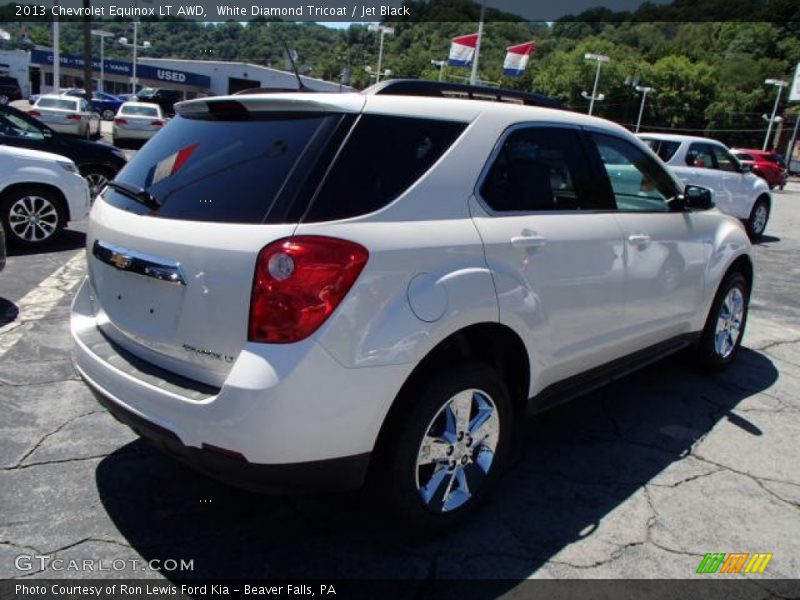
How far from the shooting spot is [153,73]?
70062mm

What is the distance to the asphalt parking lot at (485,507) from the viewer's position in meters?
2.59

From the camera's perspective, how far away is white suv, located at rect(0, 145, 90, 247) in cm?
699

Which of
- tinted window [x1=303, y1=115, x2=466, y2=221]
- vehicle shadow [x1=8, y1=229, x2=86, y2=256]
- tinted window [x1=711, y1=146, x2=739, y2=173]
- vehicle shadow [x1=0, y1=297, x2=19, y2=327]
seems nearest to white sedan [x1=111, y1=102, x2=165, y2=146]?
vehicle shadow [x1=8, y1=229, x2=86, y2=256]

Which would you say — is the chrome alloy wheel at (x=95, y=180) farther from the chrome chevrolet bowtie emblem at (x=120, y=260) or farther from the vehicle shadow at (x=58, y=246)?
the chrome chevrolet bowtie emblem at (x=120, y=260)

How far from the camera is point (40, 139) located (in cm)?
858

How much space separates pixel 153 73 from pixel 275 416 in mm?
76821

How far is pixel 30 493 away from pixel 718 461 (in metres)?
3.46

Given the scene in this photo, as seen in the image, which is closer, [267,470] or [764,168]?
[267,470]

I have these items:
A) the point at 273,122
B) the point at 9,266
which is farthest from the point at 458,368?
the point at 9,266

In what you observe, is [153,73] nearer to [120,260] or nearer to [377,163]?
[120,260]

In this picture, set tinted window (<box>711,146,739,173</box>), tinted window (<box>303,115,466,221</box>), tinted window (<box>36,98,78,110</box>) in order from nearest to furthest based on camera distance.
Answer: tinted window (<box>303,115,466,221</box>) → tinted window (<box>711,146,739,173</box>) → tinted window (<box>36,98,78,110</box>)

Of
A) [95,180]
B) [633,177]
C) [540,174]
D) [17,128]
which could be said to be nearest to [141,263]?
[540,174]

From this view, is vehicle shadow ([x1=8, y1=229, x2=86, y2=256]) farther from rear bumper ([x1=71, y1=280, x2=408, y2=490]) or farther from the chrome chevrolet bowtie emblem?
rear bumper ([x1=71, y1=280, x2=408, y2=490])

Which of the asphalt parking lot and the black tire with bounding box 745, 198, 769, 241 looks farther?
the black tire with bounding box 745, 198, 769, 241
